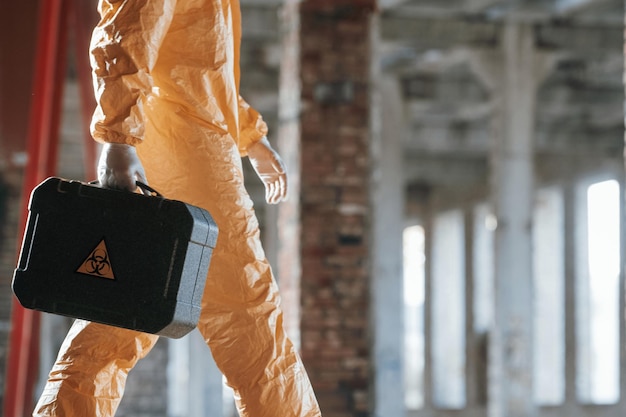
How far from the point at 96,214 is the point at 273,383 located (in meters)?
0.63

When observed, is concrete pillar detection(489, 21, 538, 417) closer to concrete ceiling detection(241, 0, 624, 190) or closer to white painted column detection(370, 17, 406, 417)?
concrete ceiling detection(241, 0, 624, 190)

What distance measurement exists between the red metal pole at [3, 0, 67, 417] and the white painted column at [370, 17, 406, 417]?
7.61ft

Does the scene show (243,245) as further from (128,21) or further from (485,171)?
(485,171)

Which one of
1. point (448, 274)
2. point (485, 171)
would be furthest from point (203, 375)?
point (448, 274)

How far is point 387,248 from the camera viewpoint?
1105cm

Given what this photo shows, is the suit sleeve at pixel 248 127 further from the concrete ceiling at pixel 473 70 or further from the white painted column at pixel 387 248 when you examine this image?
the concrete ceiling at pixel 473 70

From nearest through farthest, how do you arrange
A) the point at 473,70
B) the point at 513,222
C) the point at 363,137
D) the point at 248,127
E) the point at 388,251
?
1. the point at 248,127
2. the point at 363,137
3. the point at 513,222
4. the point at 473,70
5. the point at 388,251

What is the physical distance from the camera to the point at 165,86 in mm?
2889

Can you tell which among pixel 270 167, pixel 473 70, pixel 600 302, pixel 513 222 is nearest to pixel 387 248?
pixel 513 222

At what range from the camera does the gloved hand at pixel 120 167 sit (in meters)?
2.60

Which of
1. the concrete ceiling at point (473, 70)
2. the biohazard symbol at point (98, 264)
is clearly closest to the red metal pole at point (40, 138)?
the concrete ceiling at point (473, 70)

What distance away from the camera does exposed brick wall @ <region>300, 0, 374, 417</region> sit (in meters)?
8.05

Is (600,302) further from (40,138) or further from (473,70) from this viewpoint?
(40,138)

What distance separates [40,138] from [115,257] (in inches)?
192
